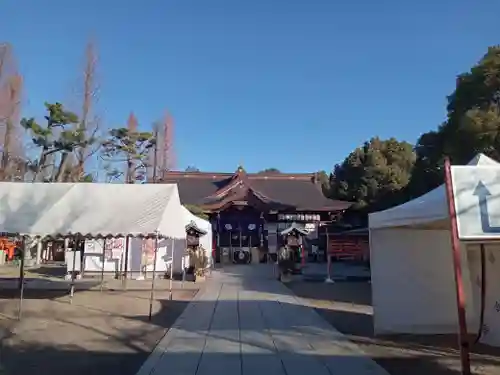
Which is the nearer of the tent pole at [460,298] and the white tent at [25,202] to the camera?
the tent pole at [460,298]

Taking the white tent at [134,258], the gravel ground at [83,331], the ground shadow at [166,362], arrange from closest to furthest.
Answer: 1. the ground shadow at [166,362]
2. the gravel ground at [83,331]
3. the white tent at [134,258]

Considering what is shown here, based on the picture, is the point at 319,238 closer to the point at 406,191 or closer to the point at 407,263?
the point at 406,191

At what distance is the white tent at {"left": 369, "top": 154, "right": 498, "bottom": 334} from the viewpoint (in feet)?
25.1

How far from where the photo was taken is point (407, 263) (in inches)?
304

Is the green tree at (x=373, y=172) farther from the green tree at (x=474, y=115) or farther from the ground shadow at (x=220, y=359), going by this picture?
the ground shadow at (x=220, y=359)

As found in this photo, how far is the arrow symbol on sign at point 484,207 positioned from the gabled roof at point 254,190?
84.4 ft

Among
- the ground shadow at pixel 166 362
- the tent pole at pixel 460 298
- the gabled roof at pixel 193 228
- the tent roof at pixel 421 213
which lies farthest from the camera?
the gabled roof at pixel 193 228

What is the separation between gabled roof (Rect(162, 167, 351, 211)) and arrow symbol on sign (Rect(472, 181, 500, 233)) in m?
25.7

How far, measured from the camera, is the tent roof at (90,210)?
9.12 m

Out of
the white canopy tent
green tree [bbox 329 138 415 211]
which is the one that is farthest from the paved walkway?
green tree [bbox 329 138 415 211]

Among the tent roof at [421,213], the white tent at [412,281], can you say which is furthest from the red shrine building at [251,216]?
the tent roof at [421,213]

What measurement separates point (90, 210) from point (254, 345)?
5.11 m

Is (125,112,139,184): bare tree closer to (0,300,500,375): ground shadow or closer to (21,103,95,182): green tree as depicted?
(21,103,95,182): green tree

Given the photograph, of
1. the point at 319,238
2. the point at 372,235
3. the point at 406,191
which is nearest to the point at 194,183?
the point at 319,238
